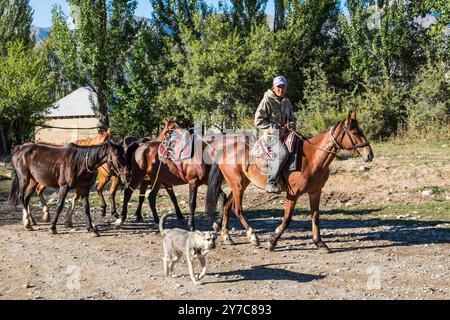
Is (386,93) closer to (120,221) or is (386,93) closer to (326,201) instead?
(326,201)

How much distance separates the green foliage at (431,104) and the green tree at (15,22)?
29.5m

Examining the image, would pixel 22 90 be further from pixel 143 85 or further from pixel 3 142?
pixel 143 85

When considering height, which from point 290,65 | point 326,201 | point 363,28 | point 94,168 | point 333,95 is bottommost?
point 326,201

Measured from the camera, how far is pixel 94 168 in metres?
11.0

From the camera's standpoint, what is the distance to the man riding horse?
939 cm

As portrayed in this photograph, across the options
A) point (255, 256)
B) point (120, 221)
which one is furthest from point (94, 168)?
point (255, 256)

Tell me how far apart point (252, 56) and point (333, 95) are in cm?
463

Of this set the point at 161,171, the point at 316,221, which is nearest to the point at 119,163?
the point at 161,171

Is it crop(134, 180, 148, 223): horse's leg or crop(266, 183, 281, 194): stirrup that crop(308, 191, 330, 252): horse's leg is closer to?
crop(266, 183, 281, 194): stirrup

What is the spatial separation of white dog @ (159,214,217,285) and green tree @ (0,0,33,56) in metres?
35.6

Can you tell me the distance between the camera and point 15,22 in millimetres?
40375

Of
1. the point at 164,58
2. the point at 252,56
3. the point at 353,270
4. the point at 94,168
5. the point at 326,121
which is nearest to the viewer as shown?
the point at 353,270

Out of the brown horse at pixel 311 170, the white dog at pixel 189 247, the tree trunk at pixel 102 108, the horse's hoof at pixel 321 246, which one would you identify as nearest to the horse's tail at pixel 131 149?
the brown horse at pixel 311 170

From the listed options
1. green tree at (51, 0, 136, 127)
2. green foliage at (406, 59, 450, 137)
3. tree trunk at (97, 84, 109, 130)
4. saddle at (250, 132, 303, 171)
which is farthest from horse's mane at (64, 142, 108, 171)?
tree trunk at (97, 84, 109, 130)
